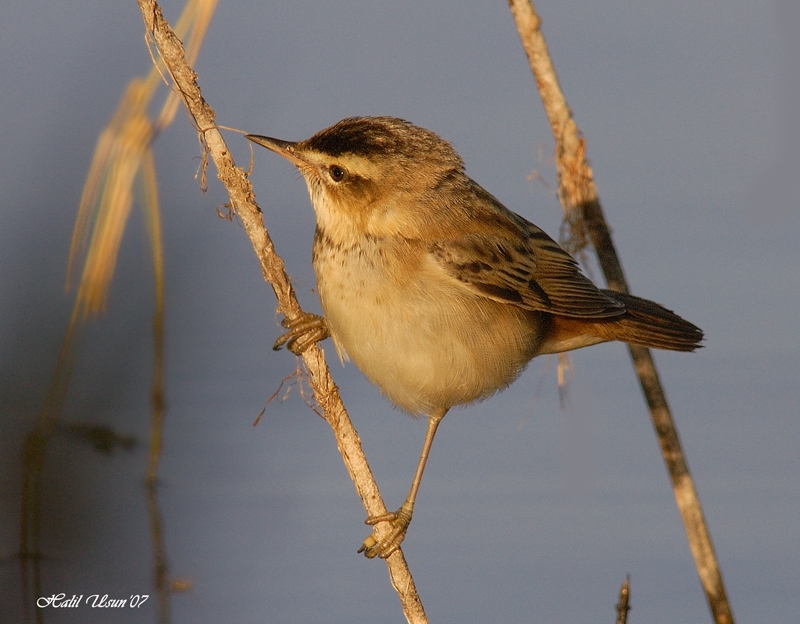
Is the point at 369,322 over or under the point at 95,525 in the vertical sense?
over

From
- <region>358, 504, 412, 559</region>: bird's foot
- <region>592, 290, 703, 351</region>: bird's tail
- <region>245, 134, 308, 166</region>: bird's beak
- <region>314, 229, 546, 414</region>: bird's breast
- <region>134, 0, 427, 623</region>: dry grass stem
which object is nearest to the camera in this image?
<region>134, 0, 427, 623</region>: dry grass stem

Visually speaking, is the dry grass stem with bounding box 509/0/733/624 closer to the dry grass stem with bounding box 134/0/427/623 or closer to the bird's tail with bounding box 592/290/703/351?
the bird's tail with bounding box 592/290/703/351

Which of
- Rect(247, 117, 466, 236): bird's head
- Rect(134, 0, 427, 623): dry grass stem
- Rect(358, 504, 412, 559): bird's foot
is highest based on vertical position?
Rect(247, 117, 466, 236): bird's head

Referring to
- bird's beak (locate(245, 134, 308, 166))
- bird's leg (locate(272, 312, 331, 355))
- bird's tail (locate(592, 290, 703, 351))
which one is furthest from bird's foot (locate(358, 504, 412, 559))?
bird's beak (locate(245, 134, 308, 166))

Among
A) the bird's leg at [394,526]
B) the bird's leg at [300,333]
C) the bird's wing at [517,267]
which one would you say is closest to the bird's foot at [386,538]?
the bird's leg at [394,526]

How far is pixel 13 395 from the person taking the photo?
2336 mm

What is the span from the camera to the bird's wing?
3.28 metres

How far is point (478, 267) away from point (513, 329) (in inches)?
11.6

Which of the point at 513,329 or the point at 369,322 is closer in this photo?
the point at 369,322

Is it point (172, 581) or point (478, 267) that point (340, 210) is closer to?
point (478, 267)

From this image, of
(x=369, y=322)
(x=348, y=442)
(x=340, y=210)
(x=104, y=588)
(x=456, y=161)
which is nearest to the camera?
(x=104, y=588)

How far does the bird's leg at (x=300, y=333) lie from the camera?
3.13 metres

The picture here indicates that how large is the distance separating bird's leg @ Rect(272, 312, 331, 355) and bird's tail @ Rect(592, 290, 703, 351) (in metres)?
1.17

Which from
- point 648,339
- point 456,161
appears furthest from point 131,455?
point 648,339
